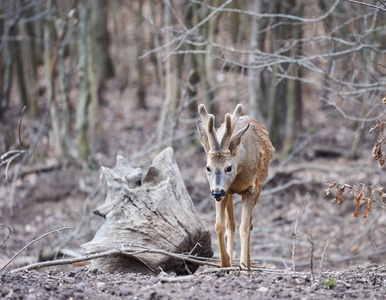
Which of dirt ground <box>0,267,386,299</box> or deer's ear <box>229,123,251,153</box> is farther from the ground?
deer's ear <box>229,123,251,153</box>

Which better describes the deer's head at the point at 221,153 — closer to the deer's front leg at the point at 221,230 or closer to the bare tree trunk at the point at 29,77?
the deer's front leg at the point at 221,230

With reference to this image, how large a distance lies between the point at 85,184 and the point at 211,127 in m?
9.16

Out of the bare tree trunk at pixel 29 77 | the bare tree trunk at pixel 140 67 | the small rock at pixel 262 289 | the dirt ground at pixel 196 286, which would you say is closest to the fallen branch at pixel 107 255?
the dirt ground at pixel 196 286

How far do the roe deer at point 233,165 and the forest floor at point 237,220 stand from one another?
22.4 inches

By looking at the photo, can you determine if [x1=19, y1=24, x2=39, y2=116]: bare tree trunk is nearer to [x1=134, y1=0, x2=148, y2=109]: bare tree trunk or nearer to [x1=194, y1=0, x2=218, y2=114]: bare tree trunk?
[x1=134, y1=0, x2=148, y2=109]: bare tree trunk

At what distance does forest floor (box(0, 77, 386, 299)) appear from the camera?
4926 mm

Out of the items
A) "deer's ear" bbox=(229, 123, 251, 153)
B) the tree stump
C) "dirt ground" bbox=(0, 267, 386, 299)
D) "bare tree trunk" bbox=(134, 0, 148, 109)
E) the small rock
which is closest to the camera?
"dirt ground" bbox=(0, 267, 386, 299)

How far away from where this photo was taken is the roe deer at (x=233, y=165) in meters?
5.65

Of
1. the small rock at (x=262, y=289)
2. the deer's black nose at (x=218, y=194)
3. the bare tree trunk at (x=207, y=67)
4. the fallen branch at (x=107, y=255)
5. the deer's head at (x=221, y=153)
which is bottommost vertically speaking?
the small rock at (x=262, y=289)

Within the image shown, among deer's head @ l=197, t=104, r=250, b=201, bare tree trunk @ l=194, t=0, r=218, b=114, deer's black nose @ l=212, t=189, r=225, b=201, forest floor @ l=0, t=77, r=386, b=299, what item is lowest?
forest floor @ l=0, t=77, r=386, b=299

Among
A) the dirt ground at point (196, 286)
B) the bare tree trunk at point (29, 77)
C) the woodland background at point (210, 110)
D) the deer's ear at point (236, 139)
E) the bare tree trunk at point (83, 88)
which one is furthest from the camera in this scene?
the bare tree trunk at point (29, 77)

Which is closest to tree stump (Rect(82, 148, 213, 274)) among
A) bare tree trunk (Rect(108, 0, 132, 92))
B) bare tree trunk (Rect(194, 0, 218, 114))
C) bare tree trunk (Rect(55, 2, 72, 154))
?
bare tree trunk (Rect(55, 2, 72, 154))

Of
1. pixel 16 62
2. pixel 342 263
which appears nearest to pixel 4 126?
pixel 16 62

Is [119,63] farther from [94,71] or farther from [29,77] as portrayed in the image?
[94,71]
